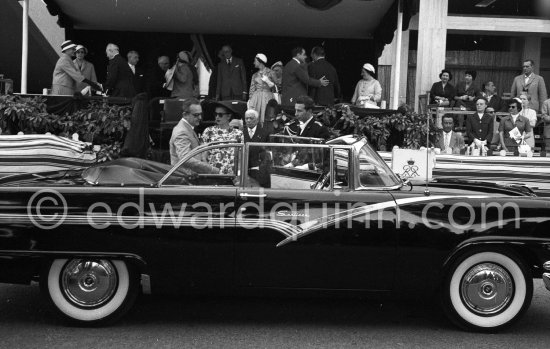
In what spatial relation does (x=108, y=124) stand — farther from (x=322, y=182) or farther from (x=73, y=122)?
(x=322, y=182)

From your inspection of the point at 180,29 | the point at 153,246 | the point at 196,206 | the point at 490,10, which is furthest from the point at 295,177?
the point at 490,10

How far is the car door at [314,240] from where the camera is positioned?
17.6 feet

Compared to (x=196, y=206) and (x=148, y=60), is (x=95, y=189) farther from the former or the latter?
(x=148, y=60)

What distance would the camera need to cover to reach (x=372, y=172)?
5.76 meters

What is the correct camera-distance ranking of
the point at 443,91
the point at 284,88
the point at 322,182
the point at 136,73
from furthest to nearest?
1. the point at 443,91
2. the point at 136,73
3. the point at 284,88
4. the point at 322,182

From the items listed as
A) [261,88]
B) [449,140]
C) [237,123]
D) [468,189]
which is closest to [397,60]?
[449,140]

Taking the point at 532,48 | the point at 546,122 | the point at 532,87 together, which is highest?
the point at 532,48

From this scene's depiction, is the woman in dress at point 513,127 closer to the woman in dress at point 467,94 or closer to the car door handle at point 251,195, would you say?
the woman in dress at point 467,94

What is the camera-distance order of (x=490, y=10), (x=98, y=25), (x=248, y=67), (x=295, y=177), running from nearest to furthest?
(x=295, y=177) < (x=98, y=25) < (x=248, y=67) < (x=490, y=10)

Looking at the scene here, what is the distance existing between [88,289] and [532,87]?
1178 cm

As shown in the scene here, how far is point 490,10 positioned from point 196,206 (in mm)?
15339

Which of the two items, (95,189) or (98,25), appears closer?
(95,189)

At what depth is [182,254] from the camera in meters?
5.39

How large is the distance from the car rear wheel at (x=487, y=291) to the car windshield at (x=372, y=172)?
84 cm
